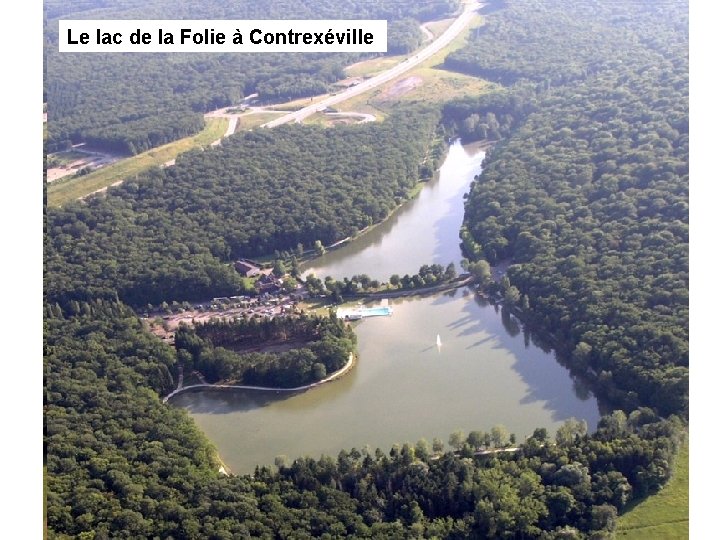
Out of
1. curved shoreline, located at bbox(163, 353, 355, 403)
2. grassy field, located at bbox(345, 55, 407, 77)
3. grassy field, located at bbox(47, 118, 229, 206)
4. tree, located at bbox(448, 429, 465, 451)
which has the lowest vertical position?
tree, located at bbox(448, 429, 465, 451)

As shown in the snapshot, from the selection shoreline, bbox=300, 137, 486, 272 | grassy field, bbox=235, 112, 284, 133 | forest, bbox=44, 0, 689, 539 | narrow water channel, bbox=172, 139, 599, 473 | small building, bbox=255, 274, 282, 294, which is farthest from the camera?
grassy field, bbox=235, 112, 284, 133

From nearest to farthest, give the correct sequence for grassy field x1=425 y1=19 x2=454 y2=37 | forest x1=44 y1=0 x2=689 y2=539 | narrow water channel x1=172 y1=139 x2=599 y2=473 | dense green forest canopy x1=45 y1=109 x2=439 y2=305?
forest x1=44 y1=0 x2=689 y2=539 < narrow water channel x1=172 y1=139 x2=599 y2=473 < dense green forest canopy x1=45 y1=109 x2=439 y2=305 < grassy field x1=425 y1=19 x2=454 y2=37

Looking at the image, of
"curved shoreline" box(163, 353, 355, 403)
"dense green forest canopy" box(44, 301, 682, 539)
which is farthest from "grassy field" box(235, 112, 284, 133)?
"dense green forest canopy" box(44, 301, 682, 539)

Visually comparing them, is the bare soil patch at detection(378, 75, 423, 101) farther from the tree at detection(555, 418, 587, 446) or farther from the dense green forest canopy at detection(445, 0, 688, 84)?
the tree at detection(555, 418, 587, 446)

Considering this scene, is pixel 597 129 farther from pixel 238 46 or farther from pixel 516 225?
pixel 238 46

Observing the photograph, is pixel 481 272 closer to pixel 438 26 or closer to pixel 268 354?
pixel 268 354

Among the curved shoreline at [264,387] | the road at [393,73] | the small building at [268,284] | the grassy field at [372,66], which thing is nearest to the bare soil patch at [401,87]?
the road at [393,73]

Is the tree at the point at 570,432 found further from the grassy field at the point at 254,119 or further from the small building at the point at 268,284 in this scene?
the grassy field at the point at 254,119

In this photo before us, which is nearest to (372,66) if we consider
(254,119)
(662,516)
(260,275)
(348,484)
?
(254,119)
